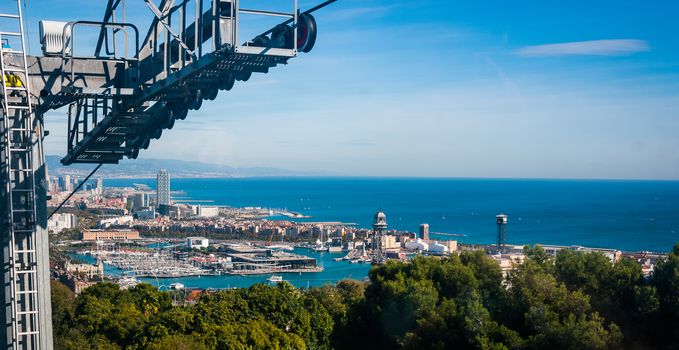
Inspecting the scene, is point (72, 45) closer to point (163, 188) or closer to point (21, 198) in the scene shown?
point (21, 198)

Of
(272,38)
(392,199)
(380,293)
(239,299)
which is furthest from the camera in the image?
(392,199)

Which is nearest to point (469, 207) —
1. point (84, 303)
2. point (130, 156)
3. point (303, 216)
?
point (303, 216)

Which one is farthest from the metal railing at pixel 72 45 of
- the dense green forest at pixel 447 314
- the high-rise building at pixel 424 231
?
the high-rise building at pixel 424 231

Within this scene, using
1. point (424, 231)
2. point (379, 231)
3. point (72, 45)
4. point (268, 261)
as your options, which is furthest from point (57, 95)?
point (424, 231)

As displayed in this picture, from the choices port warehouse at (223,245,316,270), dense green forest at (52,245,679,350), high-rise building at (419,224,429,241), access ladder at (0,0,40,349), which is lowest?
port warehouse at (223,245,316,270)

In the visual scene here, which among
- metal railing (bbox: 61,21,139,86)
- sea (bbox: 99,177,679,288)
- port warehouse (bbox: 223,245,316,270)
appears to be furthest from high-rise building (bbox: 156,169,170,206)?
metal railing (bbox: 61,21,139,86)

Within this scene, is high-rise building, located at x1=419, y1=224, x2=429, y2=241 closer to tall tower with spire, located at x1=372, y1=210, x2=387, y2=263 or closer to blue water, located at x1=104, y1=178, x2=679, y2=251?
blue water, located at x1=104, y1=178, x2=679, y2=251

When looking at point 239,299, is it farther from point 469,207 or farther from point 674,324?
point 469,207

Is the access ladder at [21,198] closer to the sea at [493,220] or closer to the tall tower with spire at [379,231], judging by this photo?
the tall tower with spire at [379,231]
